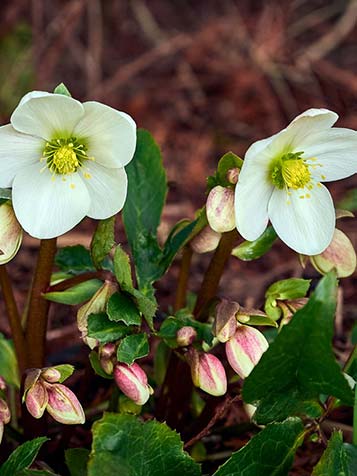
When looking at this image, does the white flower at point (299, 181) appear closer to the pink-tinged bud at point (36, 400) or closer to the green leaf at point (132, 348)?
the green leaf at point (132, 348)

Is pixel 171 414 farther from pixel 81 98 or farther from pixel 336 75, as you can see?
pixel 336 75

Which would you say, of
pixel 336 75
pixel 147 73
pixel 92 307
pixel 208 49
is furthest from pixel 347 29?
pixel 92 307

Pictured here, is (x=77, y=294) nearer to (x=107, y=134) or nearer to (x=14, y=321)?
(x=14, y=321)

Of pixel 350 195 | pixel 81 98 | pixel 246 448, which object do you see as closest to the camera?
pixel 246 448

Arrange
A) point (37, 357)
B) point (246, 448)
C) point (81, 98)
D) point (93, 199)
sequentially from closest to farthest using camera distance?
point (246, 448) < point (93, 199) < point (37, 357) < point (81, 98)

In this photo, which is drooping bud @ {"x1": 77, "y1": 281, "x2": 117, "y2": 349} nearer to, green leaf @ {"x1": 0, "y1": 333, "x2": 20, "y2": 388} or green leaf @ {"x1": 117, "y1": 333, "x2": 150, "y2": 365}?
green leaf @ {"x1": 117, "y1": 333, "x2": 150, "y2": 365}

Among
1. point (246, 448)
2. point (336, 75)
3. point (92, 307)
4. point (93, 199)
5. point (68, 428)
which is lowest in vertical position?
point (68, 428)

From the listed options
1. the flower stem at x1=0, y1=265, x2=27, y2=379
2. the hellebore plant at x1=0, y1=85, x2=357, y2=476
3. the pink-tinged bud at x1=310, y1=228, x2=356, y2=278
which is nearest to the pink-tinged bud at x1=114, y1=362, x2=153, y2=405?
the hellebore plant at x1=0, y1=85, x2=357, y2=476
